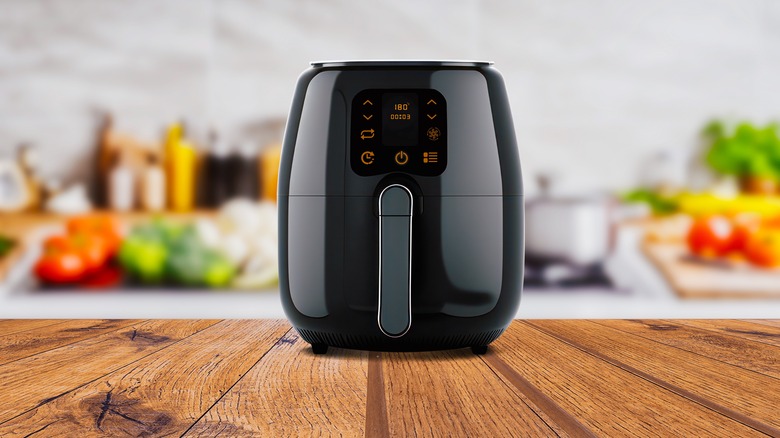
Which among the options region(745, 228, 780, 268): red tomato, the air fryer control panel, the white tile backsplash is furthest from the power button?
region(745, 228, 780, 268): red tomato

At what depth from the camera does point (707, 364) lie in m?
0.53

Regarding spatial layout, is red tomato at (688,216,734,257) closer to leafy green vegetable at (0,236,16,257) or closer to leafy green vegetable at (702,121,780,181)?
leafy green vegetable at (702,121,780,181)

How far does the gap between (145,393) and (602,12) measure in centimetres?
184

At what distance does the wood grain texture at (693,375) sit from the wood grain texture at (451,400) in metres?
0.11

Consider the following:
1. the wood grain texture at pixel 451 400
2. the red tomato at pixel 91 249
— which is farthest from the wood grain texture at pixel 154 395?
the red tomato at pixel 91 249

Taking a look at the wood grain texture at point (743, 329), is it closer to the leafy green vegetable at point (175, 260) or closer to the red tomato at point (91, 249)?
the leafy green vegetable at point (175, 260)

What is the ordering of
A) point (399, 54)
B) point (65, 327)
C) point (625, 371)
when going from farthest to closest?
point (399, 54) < point (65, 327) < point (625, 371)

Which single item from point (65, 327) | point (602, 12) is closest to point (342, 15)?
point (602, 12)

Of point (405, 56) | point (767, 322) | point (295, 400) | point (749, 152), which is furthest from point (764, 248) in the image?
point (295, 400)

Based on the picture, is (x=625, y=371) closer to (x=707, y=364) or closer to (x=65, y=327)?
(x=707, y=364)

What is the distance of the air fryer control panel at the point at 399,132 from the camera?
0.57 meters

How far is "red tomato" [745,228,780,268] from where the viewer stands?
1.79m

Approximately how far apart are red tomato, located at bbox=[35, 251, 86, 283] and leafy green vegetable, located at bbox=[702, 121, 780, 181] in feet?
5.64

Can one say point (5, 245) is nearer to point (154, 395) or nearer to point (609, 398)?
point (154, 395)
